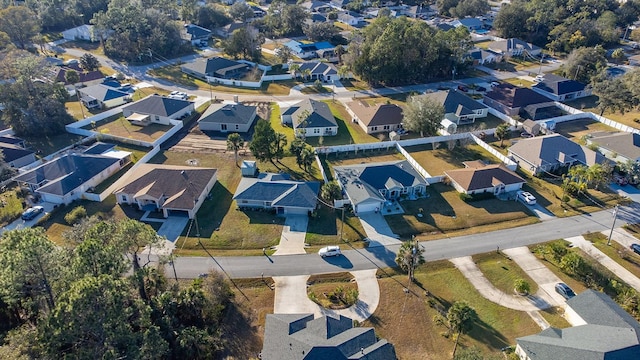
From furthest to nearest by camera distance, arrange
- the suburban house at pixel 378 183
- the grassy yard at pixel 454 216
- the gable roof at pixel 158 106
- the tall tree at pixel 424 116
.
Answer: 1. the gable roof at pixel 158 106
2. the tall tree at pixel 424 116
3. the suburban house at pixel 378 183
4. the grassy yard at pixel 454 216

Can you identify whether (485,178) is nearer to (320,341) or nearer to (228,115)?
(320,341)

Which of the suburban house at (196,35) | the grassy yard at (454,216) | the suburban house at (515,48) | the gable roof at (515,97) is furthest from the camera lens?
the suburban house at (196,35)

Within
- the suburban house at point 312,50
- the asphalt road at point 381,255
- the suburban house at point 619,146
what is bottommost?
the asphalt road at point 381,255

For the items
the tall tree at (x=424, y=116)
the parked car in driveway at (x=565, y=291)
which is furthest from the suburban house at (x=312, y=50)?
the parked car in driveway at (x=565, y=291)

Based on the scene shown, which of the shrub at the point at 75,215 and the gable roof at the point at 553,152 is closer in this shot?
the shrub at the point at 75,215

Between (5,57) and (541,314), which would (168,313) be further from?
(5,57)

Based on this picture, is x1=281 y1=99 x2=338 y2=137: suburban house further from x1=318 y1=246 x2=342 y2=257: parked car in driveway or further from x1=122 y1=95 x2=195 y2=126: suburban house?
x1=318 y1=246 x2=342 y2=257: parked car in driveway

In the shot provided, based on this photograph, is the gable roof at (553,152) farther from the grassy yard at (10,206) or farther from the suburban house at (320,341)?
the grassy yard at (10,206)

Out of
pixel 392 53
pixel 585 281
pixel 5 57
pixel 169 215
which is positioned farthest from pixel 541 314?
pixel 5 57
